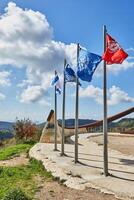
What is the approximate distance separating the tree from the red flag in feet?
78.1

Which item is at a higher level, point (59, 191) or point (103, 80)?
point (103, 80)

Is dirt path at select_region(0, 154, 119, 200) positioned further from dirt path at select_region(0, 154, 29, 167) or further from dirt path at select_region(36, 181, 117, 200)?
dirt path at select_region(0, 154, 29, 167)

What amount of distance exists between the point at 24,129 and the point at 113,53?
24.3 m

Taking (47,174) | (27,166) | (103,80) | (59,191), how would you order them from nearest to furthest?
(59,191) → (103,80) → (47,174) → (27,166)

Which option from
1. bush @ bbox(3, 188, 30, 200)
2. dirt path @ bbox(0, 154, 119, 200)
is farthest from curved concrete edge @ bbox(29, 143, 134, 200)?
bush @ bbox(3, 188, 30, 200)

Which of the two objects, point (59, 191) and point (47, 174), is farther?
point (47, 174)

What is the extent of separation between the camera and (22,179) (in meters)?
17.0

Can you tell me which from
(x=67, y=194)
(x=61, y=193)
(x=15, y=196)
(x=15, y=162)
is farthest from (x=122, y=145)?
(x=15, y=196)

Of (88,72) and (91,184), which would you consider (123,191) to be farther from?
(88,72)

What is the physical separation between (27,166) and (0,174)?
2747 mm

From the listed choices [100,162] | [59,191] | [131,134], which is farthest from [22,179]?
[131,134]

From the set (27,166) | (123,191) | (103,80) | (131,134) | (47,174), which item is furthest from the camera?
(131,134)

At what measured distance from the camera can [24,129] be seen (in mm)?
39062

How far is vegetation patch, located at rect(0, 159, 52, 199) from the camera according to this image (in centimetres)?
1487
